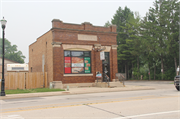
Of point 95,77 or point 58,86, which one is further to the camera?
point 95,77

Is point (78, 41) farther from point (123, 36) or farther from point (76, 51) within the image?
point (123, 36)

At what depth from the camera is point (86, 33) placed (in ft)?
76.7

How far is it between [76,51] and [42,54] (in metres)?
5.47

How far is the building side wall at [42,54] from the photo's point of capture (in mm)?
22531

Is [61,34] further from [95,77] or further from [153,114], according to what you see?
[153,114]

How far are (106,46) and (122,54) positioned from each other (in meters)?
24.1

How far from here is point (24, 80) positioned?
21.2 meters

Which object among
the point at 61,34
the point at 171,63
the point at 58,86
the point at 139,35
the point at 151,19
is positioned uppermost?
the point at 151,19

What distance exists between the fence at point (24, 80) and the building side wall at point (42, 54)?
1026mm

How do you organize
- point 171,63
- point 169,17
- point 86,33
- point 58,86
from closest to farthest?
point 58,86, point 86,33, point 169,17, point 171,63

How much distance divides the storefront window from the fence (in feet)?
9.99

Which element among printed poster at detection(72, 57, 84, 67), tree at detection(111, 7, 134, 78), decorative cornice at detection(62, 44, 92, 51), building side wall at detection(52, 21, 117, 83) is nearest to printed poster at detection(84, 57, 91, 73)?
building side wall at detection(52, 21, 117, 83)

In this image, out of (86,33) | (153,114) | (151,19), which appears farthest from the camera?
(151,19)

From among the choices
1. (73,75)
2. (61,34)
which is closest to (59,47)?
(61,34)
